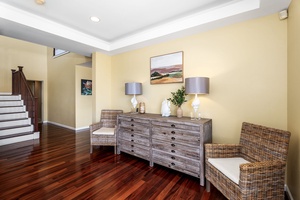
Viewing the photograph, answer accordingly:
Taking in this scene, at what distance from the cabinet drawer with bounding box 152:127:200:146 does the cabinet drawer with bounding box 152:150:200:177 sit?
28 centimetres

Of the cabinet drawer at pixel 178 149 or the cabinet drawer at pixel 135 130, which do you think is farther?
the cabinet drawer at pixel 135 130

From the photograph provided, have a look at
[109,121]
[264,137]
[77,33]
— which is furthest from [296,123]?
[77,33]

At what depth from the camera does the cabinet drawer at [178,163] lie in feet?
7.06

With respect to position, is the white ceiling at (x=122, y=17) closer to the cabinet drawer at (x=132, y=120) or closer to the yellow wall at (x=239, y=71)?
the yellow wall at (x=239, y=71)

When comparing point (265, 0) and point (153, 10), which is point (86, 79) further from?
point (265, 0)

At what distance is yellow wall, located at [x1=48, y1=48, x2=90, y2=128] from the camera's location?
5484 mm

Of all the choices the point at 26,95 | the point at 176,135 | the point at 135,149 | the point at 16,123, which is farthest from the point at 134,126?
the point at 26,95

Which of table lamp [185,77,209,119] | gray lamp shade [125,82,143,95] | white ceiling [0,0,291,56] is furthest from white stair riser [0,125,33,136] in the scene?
table lamp [185,77,209,119]

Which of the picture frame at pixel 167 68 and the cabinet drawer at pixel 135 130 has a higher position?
the picture frame at pixel 167 68

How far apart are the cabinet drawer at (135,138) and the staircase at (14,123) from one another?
3047 millimetres

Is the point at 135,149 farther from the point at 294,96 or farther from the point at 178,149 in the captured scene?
the point at 294,96

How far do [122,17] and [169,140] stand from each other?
229cm

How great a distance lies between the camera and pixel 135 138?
288 centimetres

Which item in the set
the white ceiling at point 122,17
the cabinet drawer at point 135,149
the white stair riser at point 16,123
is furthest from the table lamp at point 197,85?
the white stair riser at point 16,123
